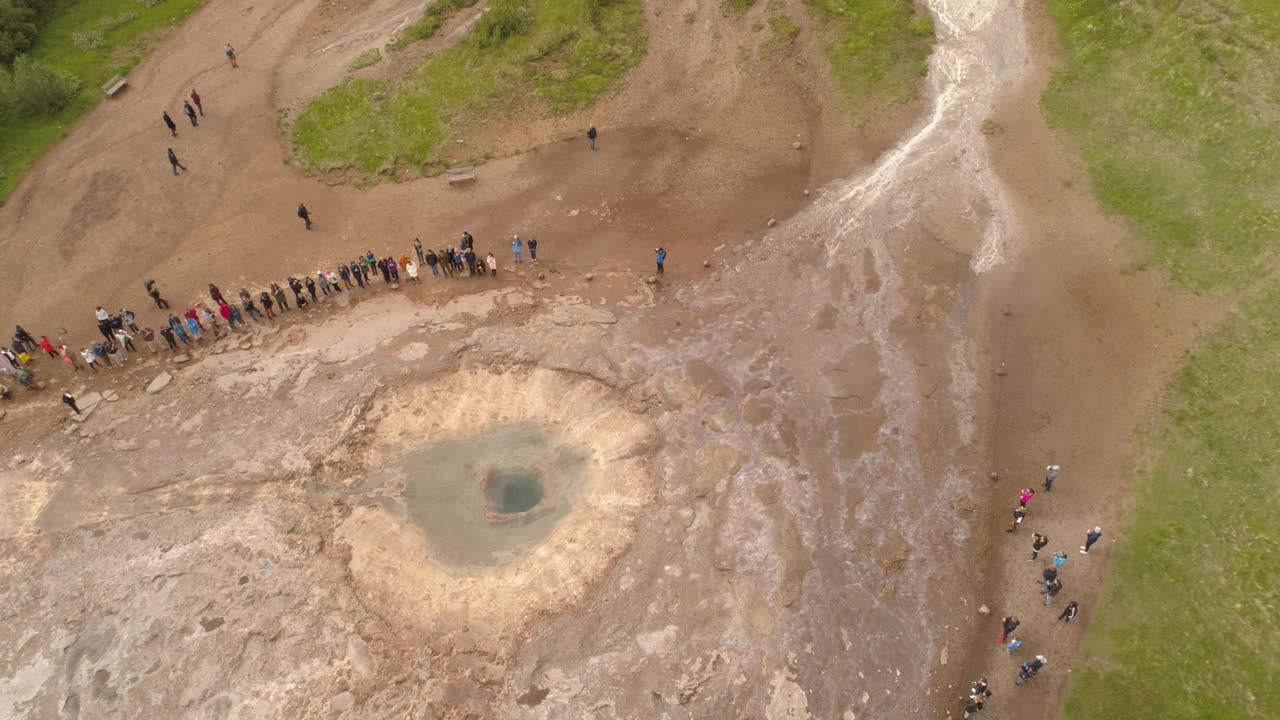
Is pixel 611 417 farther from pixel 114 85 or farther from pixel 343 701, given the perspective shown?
pixel 114 85

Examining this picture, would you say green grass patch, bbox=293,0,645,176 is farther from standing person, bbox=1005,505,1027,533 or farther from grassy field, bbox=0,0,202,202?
standing person, bbox=1005,505,1027,533

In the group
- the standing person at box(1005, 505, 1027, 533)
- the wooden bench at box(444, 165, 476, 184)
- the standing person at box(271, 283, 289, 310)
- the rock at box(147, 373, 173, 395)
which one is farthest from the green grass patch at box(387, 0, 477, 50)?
the standing person at box(1005, 505, 1027, 533)

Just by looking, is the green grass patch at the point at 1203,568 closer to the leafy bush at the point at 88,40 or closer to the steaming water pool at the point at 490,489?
the steaming water pool at the point at 490,489

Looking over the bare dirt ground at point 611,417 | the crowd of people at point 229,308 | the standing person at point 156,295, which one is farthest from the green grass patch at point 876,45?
the standing person at point 156,295

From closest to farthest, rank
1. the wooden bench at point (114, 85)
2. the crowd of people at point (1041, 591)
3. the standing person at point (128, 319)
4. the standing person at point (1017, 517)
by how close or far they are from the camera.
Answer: the crowd of people at point (1041, 591) → the standing person at point (1017, 517) → the standing person at point (128, 319) → the wooden bench at point (114, 85)

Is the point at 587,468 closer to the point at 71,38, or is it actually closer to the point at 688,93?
the point at 688,93

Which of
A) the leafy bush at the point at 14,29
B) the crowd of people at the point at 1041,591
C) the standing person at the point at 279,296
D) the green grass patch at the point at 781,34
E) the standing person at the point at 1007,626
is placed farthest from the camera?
the leafy bush at the point at 14,29
